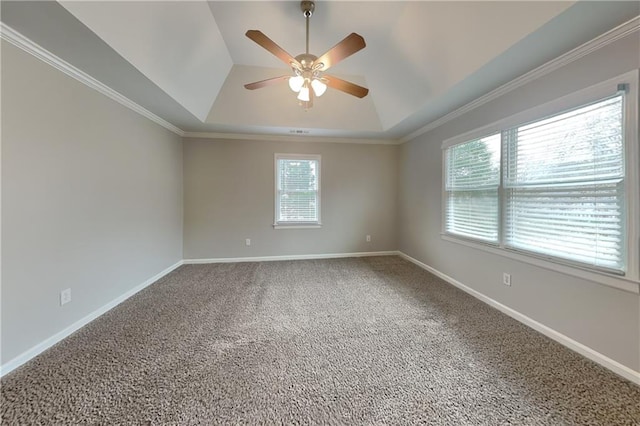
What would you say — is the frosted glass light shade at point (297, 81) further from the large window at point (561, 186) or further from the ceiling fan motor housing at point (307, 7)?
the large window at point (561, 186)

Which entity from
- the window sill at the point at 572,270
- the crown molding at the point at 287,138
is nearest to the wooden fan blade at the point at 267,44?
the crown molding at the point at 287,138

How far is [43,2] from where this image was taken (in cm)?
143

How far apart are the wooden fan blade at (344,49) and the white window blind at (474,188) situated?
1906 millimetres

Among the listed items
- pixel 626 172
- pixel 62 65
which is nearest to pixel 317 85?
pixel 62 65

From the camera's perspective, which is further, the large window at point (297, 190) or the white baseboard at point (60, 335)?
the large window at point (297, 190)

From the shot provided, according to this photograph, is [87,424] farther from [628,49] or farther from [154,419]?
[628,49]

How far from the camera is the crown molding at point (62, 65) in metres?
1.63

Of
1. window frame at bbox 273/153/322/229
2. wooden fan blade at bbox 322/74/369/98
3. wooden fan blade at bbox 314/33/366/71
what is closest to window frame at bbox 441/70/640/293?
wooden fan blade at bbox 322/74/369/98

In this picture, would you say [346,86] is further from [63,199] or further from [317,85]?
[63,199]

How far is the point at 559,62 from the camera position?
1.96 metres

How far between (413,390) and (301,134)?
3.95 m

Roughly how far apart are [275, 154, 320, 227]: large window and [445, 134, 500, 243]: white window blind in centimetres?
231

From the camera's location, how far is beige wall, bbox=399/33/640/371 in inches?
63.8

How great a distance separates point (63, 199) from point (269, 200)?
2754 mm
